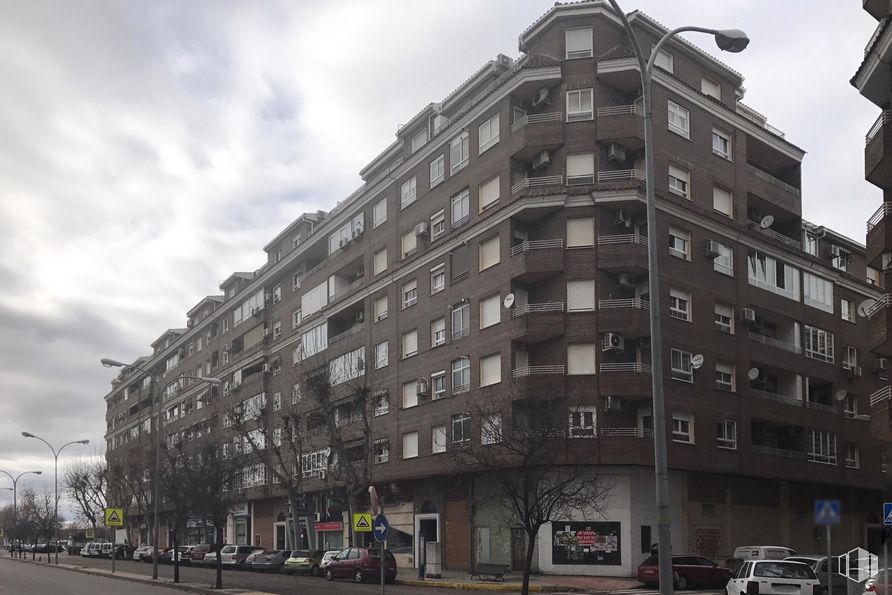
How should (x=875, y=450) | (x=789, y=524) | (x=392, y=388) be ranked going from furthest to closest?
(x=875, y=450), (x=392, y=388), (x=789, y=524)

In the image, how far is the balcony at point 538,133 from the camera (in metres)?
41.0

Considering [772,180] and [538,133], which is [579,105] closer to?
[538,133]

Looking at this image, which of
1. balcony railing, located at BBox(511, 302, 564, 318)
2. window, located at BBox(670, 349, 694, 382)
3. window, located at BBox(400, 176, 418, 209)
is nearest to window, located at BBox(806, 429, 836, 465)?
window, located at BBox(670, 349, 694, 382)

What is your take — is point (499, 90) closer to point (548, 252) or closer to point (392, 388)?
point (548, 252)

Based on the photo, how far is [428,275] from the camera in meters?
47.8

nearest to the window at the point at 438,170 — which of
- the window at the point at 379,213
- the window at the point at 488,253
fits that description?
the window at the point at 379,213

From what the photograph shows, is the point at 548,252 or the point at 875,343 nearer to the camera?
the point at 875,343

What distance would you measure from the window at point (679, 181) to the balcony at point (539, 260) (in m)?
6.27

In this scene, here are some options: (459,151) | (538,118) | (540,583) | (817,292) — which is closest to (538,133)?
(538,118)

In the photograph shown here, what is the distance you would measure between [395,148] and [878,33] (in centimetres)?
3272

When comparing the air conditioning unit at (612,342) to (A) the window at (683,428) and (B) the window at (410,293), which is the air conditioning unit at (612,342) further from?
(B) the window at (410,293)

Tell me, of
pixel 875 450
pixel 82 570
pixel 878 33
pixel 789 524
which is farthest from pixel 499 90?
pixel 82 570

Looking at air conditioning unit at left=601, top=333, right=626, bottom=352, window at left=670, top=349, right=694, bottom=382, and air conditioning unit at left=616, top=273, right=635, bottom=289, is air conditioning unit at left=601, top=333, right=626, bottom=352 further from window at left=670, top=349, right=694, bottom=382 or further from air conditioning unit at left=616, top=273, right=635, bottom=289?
window at left=670, top=349, right=694, bottom=382

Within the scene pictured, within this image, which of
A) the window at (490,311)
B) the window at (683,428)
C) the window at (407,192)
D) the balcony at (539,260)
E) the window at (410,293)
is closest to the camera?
the balcony at (539,260)
